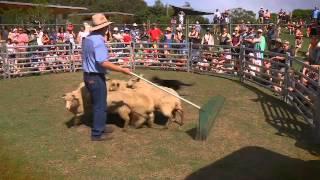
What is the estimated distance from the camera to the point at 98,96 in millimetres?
7320

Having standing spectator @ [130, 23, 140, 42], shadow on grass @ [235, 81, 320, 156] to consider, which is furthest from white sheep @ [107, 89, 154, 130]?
standing spectator @ [130, 23, 140, 42]

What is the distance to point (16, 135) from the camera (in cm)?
798

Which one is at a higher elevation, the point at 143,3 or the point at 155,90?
the point at 143,3

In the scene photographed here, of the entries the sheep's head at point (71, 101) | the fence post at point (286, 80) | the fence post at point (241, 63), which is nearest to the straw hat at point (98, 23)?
the sheep's head at point (71, 101)

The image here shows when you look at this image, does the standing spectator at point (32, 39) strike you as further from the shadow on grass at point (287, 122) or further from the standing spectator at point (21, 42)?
the shadow on grass at point (287, 122)

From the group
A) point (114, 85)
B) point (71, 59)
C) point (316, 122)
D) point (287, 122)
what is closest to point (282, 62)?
point (287, 122)

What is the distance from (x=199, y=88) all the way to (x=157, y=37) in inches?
323

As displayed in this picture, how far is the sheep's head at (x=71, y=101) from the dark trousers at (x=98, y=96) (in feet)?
2.75

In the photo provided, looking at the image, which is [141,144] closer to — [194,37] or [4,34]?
[194,37]

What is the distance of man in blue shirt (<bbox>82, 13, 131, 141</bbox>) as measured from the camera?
281 inches

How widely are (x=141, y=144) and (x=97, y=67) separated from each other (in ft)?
4.59

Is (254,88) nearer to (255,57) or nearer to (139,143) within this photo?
(255,57)

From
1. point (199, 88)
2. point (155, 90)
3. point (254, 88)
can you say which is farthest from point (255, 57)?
point (155, 90)

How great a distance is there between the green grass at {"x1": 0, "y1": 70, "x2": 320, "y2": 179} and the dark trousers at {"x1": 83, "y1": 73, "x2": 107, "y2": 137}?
29 centimetres
